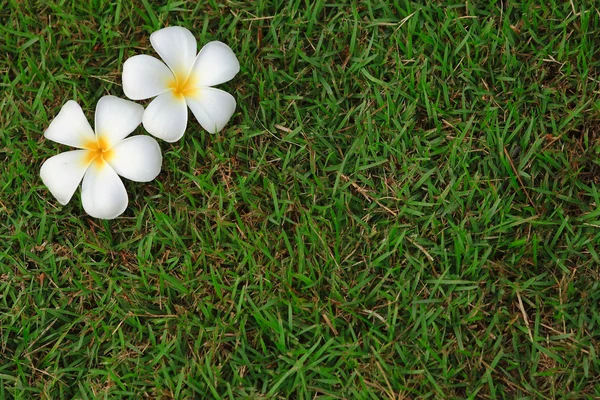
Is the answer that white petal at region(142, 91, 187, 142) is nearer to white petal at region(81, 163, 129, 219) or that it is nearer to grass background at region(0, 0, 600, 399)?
grass background at region(0, 0, 600, 399)

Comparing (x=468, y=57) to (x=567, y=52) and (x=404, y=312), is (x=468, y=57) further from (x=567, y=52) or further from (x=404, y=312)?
(x=404, y=312)

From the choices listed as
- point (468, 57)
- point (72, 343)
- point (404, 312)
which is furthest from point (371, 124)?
point (72, 343)

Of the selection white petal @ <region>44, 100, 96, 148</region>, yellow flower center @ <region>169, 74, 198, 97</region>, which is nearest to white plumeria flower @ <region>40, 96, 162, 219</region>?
white petal @ <region>44, 100, 96, 148</region>

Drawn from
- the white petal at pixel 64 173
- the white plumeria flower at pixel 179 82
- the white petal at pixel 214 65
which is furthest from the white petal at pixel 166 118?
the white petal at pixel 64 173

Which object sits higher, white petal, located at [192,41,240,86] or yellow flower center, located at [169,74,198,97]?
white petal, located at [192,41,240,86]

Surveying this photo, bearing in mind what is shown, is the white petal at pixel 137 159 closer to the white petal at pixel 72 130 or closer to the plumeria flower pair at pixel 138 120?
the plumeria flower pair at pixel 138 120

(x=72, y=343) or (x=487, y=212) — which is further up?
(x=487, y=212)
